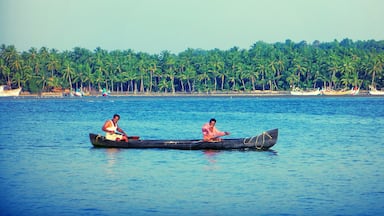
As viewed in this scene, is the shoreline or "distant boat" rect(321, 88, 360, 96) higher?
"distant boat" rect(321, 88, 360, 96)

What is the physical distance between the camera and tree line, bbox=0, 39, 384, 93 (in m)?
161

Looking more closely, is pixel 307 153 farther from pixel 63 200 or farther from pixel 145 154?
pixel 63 200

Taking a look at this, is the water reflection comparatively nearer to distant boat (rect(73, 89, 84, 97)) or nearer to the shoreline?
distant boat (rect(73, 89, 84, 97))

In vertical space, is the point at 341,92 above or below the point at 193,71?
below

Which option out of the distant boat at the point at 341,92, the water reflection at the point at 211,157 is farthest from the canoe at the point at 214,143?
the distant boat at the point at 341,92

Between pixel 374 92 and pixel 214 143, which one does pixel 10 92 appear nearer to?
pixel 374 92

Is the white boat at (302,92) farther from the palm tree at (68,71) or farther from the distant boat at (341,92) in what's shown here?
the palm tree at (68,71)

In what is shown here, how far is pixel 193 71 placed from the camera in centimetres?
16550

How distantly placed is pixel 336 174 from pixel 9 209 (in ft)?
39.6

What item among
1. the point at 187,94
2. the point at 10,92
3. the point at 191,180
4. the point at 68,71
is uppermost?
the point at 68,71

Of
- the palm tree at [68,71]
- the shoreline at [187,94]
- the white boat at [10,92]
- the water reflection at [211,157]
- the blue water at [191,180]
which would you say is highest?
the palm tree at [68,71]

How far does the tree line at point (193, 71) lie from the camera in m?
161

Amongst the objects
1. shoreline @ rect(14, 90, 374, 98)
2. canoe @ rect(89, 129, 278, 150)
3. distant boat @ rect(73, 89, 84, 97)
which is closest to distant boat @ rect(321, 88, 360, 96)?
shoreline @ rect(14, 90, 374, 98)

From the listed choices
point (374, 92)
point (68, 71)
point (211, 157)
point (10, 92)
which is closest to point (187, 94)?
point (68, 71)
